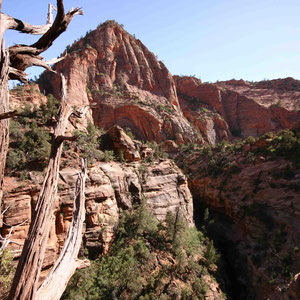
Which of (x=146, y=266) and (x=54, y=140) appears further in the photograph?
(x=146, y=266)

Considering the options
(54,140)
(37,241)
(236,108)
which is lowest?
(37,241)

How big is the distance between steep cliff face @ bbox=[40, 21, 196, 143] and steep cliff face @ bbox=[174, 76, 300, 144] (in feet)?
25.2

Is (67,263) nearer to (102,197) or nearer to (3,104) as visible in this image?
(3,104)

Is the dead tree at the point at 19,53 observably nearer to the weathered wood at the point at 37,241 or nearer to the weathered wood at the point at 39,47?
the weathered wood at the point at 39,47

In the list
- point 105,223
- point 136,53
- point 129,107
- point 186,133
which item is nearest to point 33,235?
point 105,223

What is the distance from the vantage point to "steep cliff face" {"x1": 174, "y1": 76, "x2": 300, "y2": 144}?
47719 mm

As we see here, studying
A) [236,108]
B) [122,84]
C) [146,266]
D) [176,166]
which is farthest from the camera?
[236,108]

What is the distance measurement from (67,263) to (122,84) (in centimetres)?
4432

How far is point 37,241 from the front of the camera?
71.3 inches

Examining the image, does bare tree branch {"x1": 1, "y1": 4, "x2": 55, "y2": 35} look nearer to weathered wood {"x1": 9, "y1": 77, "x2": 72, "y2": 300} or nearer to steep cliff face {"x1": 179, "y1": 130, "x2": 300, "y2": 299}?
weathered wood {"x1": 9, "y1": 77, "x2": 72, "y2": 300}

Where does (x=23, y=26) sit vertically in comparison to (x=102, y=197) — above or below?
above

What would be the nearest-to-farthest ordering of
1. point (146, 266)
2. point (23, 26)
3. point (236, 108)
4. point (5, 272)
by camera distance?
point (23, 26) → point (5, 272) → point (146, 266) → point (236, 108)

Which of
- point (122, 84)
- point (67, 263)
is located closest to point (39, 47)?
point (67, 263)

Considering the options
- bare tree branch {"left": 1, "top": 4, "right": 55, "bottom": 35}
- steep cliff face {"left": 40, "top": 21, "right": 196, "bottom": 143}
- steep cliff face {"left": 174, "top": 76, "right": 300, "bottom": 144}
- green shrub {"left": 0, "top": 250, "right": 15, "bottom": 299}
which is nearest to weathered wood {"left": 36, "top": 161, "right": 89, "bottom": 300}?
bare tree branch {"left": 1, "top": 4, "right": 55, "bottom": 35}
